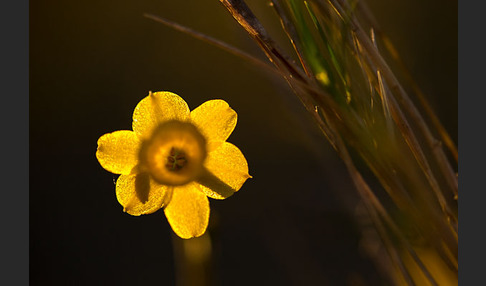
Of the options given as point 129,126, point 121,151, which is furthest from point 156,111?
point 129,126

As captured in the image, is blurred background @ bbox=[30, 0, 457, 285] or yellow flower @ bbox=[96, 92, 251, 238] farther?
blurred background @ bbox=[30, 0, 457, 285]

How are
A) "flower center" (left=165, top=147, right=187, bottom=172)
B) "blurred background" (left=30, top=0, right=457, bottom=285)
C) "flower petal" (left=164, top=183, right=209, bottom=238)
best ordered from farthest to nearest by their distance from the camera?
"blurred background" (left=30, top=0, right=457, bottom=285)
"flower center" (left=165, top=147, right=187, bottom=172)
"flower petal" (left=164, top=183, right=209, bottom=238)

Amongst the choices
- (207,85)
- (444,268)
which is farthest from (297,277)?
(207,85)

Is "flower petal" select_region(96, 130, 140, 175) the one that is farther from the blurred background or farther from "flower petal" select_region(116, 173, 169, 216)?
the blurred background

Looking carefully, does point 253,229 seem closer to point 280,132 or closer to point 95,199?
point 280,132

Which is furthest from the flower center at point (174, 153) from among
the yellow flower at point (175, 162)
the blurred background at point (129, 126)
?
the blurred background at point (129, 126)

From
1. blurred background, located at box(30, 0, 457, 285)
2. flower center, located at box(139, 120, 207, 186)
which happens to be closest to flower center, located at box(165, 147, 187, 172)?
flower center, located at box(139, 120, 207, 186)
